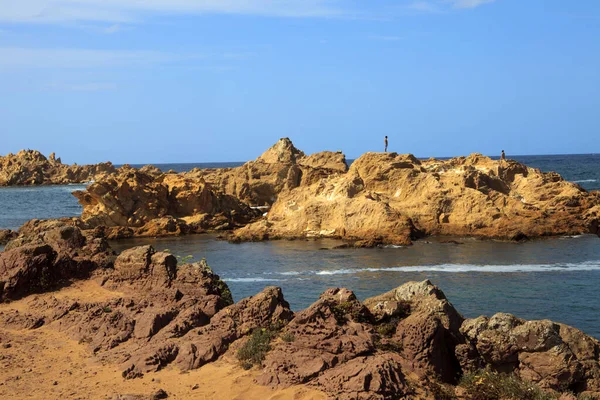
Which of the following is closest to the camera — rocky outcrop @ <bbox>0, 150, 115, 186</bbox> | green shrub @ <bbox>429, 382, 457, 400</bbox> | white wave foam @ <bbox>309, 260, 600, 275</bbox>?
green shrub @ <bbox>429, 382, 457, 400</bbox>

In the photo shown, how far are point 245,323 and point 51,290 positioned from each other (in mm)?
6215

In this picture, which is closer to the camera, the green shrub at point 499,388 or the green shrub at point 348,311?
the green shrub at point 499,388

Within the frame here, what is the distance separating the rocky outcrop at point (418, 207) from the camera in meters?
37.2

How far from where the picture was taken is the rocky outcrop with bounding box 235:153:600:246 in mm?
37219

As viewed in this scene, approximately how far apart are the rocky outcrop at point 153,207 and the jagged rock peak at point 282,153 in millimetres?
13416

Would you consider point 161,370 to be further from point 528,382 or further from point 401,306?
point 528,382

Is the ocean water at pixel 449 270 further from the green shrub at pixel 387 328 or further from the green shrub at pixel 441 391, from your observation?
the green shrub at pixel 441 391

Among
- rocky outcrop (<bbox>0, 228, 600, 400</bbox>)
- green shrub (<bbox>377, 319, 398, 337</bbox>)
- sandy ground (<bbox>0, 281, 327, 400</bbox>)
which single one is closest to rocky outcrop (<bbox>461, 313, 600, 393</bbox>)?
rocky outcrop (<bbox>0, 228, 600, 400</bbox>)

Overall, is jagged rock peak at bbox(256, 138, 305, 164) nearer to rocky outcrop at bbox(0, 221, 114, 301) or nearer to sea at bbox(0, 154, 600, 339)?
sea at bbox(0, 154, 600, 339)

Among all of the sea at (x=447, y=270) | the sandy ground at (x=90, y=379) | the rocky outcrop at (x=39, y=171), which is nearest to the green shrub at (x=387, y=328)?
the sandy ground at (x=90, y=379)

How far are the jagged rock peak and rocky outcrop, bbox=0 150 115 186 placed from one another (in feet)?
164

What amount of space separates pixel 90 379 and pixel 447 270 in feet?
62.0

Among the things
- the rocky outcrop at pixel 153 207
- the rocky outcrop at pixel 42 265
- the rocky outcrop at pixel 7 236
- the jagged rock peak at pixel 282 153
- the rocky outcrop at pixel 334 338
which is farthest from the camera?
the jagged rock peak at pixel 282 153

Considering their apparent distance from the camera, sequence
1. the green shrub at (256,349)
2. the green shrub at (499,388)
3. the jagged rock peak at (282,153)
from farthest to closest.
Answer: the jagged rock peak at (282,153) < the green shrub at (256,349) < the green shrub at (499,388)
